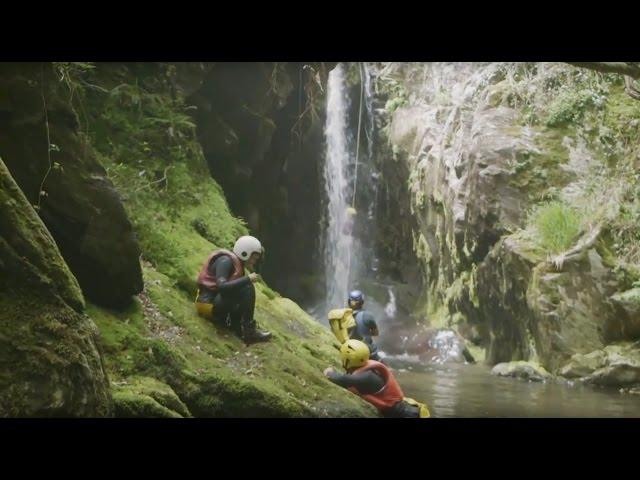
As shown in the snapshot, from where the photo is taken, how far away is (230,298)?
18.1ft

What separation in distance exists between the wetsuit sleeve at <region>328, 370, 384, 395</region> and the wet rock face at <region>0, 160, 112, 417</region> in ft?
6.89

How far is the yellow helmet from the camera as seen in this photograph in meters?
5.31

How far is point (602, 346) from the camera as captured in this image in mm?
7105

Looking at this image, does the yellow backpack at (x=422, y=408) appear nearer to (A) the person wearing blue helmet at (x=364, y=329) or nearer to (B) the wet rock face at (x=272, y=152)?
(A) the person wearing blue helmet at (x=364, y=329)

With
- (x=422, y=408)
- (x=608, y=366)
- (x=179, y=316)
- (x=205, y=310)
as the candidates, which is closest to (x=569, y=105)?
(x=608, y=366)

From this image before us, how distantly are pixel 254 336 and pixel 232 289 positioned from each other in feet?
1.68

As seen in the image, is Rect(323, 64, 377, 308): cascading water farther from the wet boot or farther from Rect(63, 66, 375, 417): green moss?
the wet boot

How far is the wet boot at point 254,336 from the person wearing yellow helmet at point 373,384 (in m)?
0.77

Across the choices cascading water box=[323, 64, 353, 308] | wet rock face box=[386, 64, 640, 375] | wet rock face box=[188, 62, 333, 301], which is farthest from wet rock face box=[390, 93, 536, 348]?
wet rock face box=[188, 62, 333, 301]

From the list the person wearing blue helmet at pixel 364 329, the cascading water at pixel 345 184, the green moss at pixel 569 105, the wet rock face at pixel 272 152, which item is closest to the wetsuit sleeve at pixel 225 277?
the person wearing blue helmet at pixel 364 329

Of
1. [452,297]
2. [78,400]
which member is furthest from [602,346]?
[78,400]

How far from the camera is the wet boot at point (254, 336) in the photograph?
564 cm
